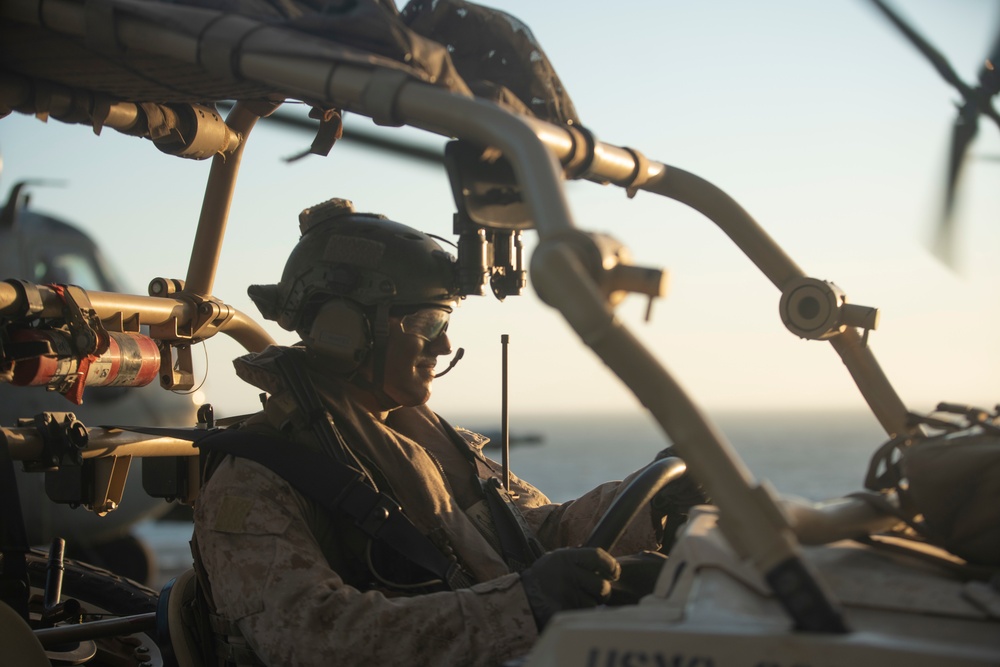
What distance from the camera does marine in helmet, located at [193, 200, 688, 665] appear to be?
257 cm

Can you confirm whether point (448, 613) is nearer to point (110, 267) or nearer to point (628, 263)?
point (628, 263)

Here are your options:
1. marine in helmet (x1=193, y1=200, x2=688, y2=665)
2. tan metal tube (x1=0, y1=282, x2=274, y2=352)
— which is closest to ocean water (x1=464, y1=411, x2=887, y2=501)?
tan metal tube (x1=0, y1=282, x2=274, y2=352)

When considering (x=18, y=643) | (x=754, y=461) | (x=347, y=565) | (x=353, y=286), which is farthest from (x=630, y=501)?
(x=754, y=461)

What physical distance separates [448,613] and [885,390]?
1.24 metres

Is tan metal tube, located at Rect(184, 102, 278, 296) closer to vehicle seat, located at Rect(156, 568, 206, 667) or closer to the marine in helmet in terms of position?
the marine in helmet

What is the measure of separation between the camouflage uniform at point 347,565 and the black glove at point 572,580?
6 centimetres

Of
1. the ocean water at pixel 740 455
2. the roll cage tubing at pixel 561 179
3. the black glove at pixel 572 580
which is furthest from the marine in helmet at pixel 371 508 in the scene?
the ocean water at pixel 740 455

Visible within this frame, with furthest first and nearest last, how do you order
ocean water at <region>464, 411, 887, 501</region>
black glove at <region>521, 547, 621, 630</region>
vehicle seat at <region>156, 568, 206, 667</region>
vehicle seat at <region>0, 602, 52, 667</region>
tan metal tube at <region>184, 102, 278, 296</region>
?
1. ocean water at <region>464, 411, 887, 501</region>
2. tan metal tube at <region>184, 102, 278, 296</region>
3. vehicle seat at <region>156, 568, 206, 667</region>
4. vehicle seat at <region>0, 602, 52, 667</region>
5. black glove at <region>521, 547, 621, 630</region>

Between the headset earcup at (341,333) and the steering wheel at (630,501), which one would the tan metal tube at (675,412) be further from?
the headset earcup at (341,333)

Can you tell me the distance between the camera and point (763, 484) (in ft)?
5.49

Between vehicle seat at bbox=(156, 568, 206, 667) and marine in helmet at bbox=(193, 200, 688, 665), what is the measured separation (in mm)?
151

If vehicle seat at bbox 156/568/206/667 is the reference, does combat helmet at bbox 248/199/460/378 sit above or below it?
above

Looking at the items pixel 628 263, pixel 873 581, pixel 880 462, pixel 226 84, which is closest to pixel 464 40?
pixel 226 84

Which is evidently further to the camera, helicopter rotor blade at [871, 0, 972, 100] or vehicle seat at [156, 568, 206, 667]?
helicopter rotor blade at [871, 0, 972, 100]
